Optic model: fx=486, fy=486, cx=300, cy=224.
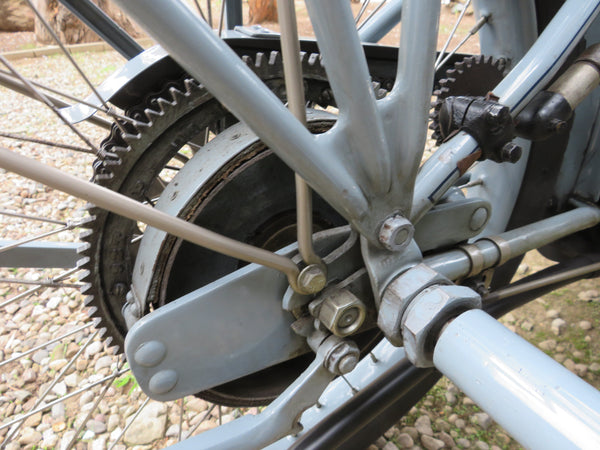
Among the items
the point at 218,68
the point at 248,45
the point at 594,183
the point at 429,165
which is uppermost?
the point at 248,45

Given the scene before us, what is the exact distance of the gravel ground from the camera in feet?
3.74

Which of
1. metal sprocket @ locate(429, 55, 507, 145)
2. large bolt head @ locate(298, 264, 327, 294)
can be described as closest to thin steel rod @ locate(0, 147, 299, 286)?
large bolt head @ locate(298, 264, 327, 294)

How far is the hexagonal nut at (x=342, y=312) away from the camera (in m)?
0.60

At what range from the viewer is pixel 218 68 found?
0.42 meters

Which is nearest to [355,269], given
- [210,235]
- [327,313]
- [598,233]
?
[327,313]

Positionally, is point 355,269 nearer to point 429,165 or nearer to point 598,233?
point 429,165

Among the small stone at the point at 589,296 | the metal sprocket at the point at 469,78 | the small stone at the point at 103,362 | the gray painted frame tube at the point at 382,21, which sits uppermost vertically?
the gray painted frame tube at the point at 382,21

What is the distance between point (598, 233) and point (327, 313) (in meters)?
0.74

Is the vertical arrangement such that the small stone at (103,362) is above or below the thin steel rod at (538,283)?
above

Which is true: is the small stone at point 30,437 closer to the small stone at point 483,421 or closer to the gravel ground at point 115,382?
the gravel ground at point 115,382

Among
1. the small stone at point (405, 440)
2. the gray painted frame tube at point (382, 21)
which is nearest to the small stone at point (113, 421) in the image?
the small stone at point (405, 440)

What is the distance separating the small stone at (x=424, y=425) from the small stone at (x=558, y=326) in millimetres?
532

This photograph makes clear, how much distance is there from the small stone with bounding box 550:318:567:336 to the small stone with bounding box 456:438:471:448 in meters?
0.51

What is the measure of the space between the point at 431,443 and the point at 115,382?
814mm
